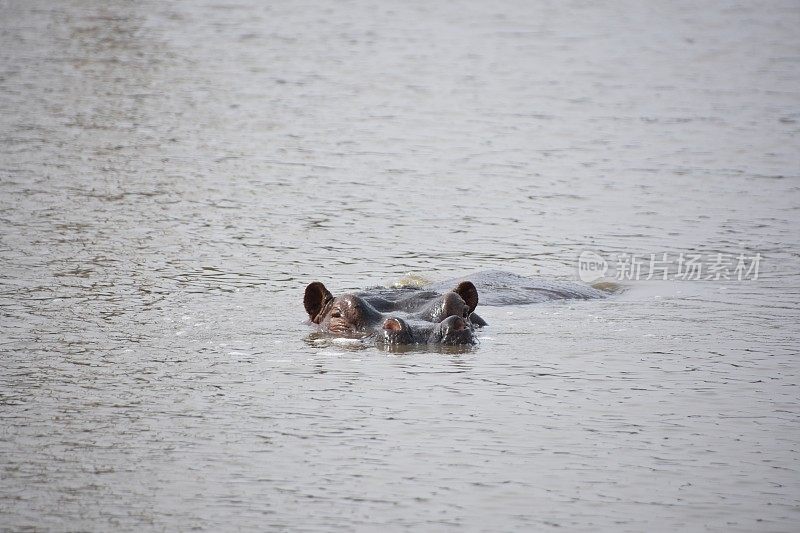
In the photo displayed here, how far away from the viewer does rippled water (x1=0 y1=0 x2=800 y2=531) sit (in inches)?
242

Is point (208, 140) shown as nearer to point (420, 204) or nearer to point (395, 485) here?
point (420, 204)

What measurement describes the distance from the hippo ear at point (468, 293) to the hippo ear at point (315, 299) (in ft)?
3.28

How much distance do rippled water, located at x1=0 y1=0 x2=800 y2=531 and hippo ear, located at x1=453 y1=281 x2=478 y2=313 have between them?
1.46 ft

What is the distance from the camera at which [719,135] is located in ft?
59.4

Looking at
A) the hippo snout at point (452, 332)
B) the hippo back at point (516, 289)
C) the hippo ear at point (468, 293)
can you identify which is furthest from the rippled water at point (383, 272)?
the hippo ear at point (468, 293)

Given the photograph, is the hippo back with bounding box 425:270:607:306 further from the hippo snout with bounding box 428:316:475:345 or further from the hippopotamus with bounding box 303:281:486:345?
the hippo snout with bounding box 428:316:475:345

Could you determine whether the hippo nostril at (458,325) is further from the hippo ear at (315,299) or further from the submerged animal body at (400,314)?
the hippo ear at (315,299)

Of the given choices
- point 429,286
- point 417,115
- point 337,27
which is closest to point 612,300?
point 429,286

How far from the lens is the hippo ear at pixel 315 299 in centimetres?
928

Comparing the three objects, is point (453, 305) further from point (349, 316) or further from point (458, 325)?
point (349, 316)

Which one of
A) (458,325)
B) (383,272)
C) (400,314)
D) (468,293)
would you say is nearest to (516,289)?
(383,272)

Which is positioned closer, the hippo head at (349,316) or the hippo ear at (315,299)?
the hippo head at (349,316)

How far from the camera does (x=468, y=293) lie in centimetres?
916

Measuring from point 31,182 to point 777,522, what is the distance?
1062 cm
